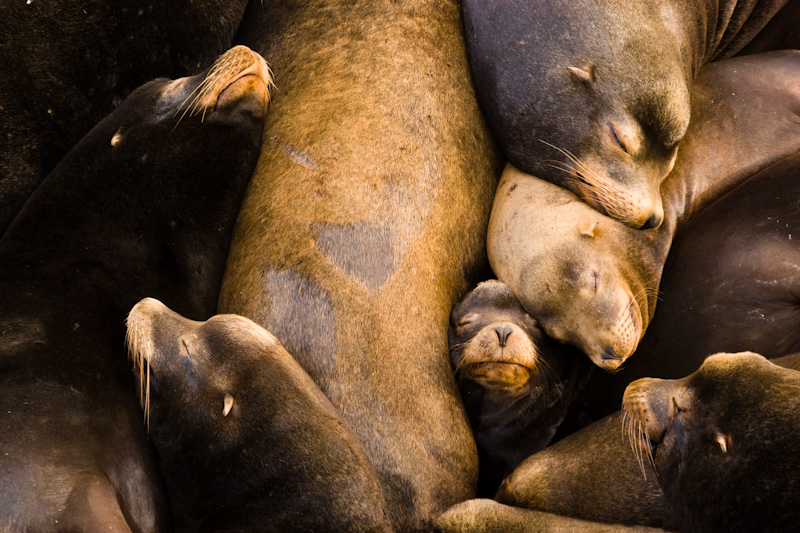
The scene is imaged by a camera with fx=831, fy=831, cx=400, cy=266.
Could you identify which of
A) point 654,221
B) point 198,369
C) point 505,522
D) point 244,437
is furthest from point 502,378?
point 198,369

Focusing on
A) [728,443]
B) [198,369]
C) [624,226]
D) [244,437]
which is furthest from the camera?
[624,226]

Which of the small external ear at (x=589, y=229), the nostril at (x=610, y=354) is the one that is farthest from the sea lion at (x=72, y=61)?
the nostril at (x=610, y=354)

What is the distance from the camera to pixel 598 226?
335cm

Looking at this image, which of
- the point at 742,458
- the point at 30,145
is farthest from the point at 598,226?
the point at 30,145

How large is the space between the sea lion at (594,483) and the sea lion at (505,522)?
114 mm

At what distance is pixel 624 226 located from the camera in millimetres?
3398

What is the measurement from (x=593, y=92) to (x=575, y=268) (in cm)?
70

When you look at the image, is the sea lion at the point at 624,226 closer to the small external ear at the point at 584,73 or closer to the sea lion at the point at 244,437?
the small external ear at the point at 584,73

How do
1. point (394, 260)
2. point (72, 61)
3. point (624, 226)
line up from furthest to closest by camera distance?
point (72, 61) < point (624, 226) < point (394, 260)

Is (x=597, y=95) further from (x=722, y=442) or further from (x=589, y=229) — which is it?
(x=722, y=442)

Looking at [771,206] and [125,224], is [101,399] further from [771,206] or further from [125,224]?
[771,206]

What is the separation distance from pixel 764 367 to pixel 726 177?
128 centimetres

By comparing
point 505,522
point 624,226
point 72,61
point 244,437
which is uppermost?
point 72,61

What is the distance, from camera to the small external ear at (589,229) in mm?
3318
